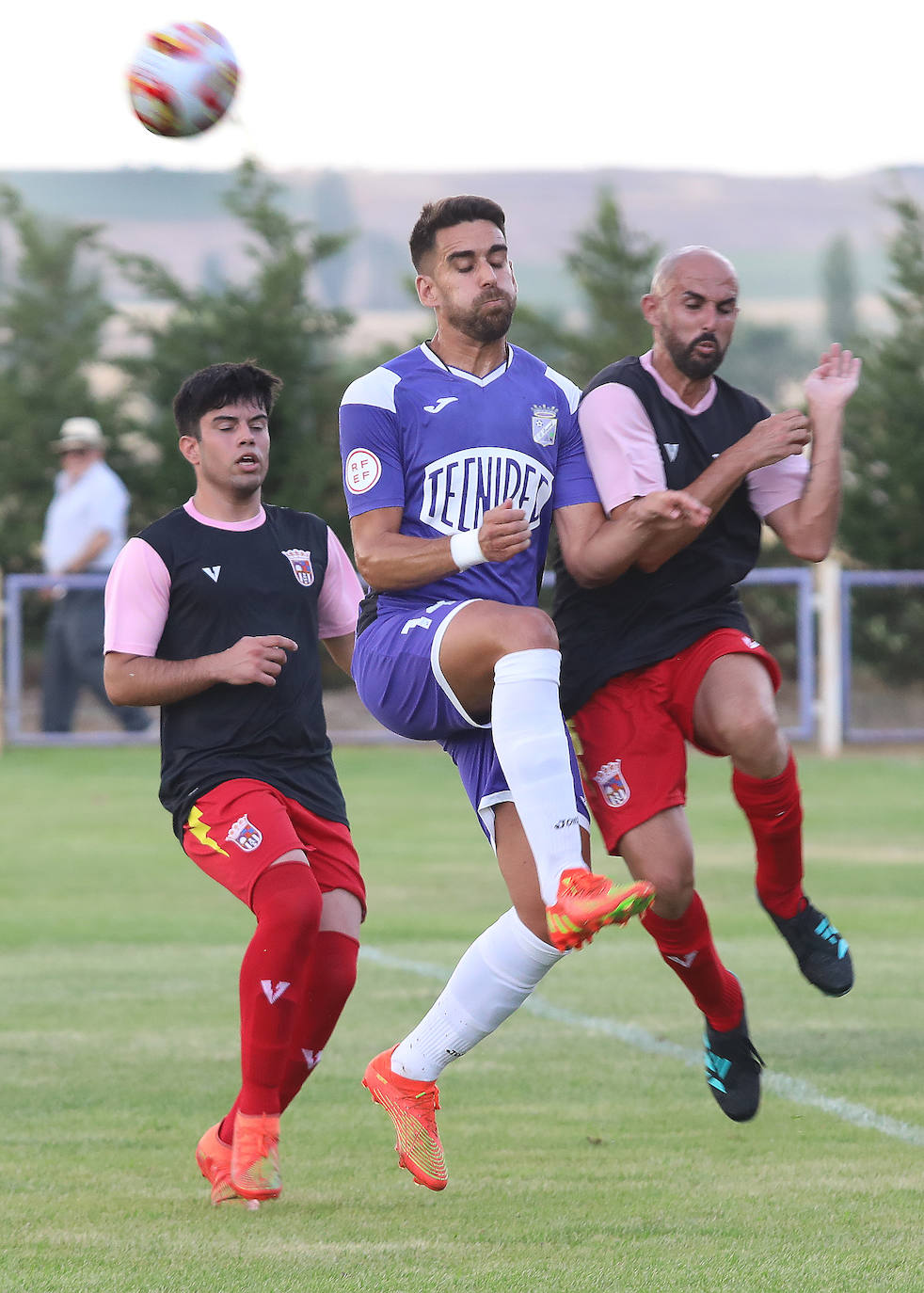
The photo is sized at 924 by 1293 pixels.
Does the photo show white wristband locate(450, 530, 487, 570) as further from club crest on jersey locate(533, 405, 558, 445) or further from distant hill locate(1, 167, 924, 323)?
distant hill locate(1, 167, 924, 323)

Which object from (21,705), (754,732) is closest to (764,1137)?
(754,732)

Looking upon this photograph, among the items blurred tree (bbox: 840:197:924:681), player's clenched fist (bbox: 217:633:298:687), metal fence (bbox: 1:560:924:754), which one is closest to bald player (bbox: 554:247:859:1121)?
player's clenched fist (bbox: 217:633:298:687)

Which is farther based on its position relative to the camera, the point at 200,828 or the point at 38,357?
the point at 38,357

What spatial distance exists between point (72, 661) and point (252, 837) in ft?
40.1

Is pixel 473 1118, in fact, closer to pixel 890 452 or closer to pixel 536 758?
pixel 536 758

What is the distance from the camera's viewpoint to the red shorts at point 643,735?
5.33 m

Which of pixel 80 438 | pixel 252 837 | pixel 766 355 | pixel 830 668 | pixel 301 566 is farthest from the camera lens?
pixel 766 355

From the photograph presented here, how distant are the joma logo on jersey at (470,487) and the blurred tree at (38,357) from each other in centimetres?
1501

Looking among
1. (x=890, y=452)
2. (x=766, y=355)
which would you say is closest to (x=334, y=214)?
(x=766, y=355)

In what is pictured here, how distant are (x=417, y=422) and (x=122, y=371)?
15.3 metres

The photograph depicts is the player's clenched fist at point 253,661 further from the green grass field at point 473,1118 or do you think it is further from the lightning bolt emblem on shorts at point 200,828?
the green grass field at point 473,1118

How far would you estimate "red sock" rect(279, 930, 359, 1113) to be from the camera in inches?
199

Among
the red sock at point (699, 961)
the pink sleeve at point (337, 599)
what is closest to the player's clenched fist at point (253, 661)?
the pink sleeve at point (337, 599)

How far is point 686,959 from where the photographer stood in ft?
17.6
